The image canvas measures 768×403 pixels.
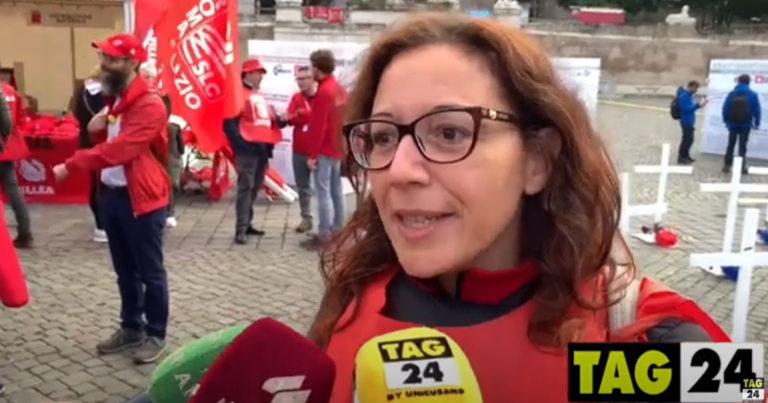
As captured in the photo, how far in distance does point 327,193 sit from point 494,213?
6.48 m

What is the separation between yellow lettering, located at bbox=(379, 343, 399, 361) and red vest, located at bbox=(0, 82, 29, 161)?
6808mm

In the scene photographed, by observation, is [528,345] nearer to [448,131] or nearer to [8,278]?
[448,131]

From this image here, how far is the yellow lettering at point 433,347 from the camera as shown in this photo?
1.11 meters

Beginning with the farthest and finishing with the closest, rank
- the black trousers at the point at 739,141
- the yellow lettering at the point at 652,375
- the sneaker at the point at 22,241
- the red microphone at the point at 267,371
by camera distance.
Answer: the black trousers at the point at 739,141 < the sneaker at the point at 22,241 < the red microphone at the point at 267,371 < the yellow lettering at the point at 652,375

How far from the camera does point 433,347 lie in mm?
1125

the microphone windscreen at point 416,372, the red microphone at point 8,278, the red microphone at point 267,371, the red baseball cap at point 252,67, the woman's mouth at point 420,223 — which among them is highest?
the woman's mouth at point 420,223

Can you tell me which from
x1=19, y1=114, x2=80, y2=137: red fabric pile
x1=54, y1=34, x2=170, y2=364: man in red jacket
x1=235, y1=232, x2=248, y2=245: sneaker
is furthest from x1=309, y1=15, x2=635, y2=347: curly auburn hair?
x1=19, y1=114, x2=80, y2=137: red fabric pile

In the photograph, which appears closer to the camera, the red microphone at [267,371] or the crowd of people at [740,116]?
the red microphone at [267,371]

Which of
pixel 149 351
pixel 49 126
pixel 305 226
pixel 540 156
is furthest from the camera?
pixel 49 126

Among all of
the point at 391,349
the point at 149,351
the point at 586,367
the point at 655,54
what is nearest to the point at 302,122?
the point at 149,351

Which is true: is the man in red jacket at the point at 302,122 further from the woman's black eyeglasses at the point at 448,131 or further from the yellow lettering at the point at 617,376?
the yellow lettering at the point at 617,376

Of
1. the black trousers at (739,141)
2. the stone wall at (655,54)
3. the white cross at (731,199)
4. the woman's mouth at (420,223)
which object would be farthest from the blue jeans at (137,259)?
the stone wall at (655,54)

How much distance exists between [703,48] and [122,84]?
37079 mm

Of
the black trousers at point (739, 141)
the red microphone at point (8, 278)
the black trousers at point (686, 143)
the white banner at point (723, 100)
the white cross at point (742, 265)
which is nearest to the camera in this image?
the red microphone at point (8, 278)
